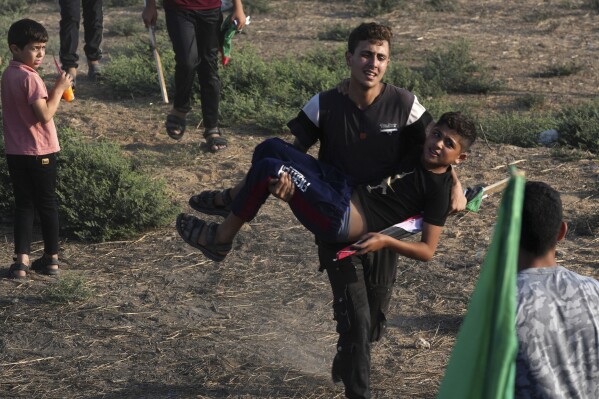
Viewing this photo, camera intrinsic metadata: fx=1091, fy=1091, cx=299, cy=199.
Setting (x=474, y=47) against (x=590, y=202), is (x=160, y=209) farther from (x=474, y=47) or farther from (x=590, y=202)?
(x=474, y=47)

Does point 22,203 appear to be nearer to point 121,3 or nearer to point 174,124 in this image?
point 174,124

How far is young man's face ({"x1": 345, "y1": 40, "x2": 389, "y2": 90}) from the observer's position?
15.9ft

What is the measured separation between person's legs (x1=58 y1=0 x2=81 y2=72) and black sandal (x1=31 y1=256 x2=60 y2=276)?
400cm

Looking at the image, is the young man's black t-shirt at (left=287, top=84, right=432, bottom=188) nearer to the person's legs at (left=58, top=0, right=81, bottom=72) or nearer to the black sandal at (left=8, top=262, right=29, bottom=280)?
the black sandal at (left=8, top=262, right=29, bottom=280)

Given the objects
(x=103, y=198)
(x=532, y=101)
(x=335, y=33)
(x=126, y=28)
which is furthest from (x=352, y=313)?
(x=126, y=28)

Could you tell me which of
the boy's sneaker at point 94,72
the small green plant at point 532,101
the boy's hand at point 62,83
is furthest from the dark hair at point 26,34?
the small green plant at point 532,101

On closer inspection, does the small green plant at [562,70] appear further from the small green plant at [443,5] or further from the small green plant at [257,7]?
the small green plant at [257,7]

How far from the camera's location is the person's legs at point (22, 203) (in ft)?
21.9

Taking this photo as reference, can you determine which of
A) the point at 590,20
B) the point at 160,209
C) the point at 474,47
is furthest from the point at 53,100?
the point at 590,20

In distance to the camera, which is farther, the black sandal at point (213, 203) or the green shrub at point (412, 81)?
the green shrub at point (412, 81)

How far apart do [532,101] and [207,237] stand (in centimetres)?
638

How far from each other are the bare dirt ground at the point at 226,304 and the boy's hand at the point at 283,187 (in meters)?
1.28

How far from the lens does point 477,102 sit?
10.8m

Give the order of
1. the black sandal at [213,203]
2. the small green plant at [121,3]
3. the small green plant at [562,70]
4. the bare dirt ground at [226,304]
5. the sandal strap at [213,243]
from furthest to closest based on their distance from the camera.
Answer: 1. the small green plant at [121,3]
2. the small green plant at [562,70]
3. the bare dirt ground at [226,304]
4. the black sandal at [213,203]
5. the sandal strap at [213,243]
